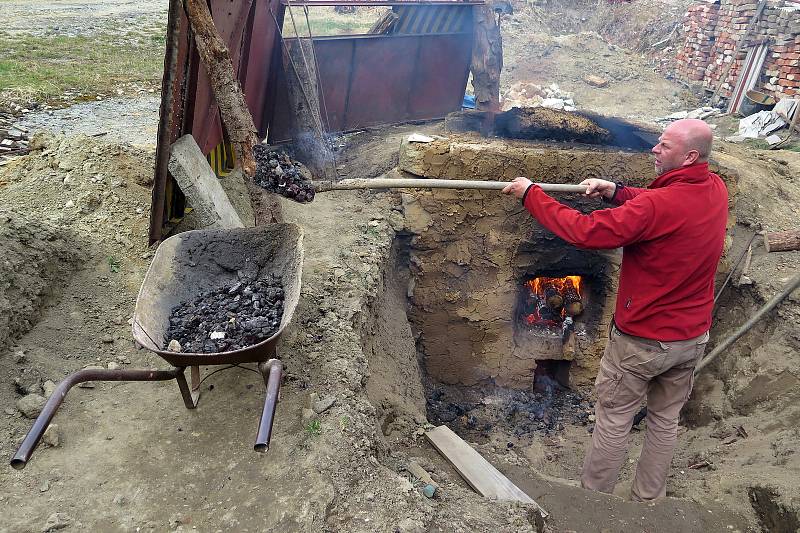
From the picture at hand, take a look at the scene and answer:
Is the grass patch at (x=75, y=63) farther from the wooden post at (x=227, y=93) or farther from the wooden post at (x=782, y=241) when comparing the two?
the wooden post at (x=782, y=241)

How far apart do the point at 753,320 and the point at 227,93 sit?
498 cm

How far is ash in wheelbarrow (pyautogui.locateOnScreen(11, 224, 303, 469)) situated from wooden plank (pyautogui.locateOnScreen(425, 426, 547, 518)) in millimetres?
1369

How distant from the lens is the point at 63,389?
2.47 m

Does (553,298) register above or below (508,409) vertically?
above

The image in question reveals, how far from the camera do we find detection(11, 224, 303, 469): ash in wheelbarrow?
2670 millimetres

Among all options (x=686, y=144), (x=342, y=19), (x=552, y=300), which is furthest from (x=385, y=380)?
(x=342, y=19)

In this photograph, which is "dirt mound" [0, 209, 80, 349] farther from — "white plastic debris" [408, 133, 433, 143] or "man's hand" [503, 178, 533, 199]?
"man's hand" [503, 178, 533, 199]

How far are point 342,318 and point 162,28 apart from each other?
1493 centimetres

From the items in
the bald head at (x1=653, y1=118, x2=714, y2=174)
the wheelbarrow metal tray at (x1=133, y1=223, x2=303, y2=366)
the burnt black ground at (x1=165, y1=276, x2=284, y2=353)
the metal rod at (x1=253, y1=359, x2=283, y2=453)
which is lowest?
the burnt black ground at (x1=165, y1=276, x2=284, y2=353)

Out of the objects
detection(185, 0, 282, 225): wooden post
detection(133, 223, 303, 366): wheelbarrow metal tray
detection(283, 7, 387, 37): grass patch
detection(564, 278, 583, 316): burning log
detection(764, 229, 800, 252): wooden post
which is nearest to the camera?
detection(133, 223, 303, 366): wheelbarrow metal tray

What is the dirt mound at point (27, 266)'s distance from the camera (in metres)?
3.53

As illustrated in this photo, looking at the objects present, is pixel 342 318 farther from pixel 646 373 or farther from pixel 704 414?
pixel 704 414

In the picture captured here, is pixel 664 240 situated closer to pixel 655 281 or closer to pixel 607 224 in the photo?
pixel 655 281

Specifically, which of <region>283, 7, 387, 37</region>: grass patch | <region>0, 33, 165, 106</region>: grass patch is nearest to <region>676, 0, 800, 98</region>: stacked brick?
<region>283, 7, 387, 37</region>: grass patch
